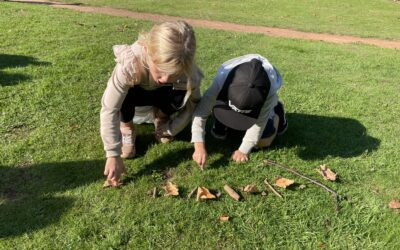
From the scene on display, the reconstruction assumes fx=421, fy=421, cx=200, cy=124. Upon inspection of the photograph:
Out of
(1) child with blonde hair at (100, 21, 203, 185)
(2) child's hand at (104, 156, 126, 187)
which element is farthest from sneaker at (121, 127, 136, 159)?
(2) child's hand at (104, 156, 126, 187)

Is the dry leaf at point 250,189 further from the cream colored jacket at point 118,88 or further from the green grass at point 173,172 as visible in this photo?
the cream colored jacket at point 118,88

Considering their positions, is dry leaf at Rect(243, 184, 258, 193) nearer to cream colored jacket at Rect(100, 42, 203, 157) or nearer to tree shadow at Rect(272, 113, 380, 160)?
tree shadow at Rect(272, 113, 380, 160)

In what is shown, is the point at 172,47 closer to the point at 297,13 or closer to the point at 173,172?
the point at 173,172

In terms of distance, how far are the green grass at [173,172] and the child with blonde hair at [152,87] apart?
0.64ft

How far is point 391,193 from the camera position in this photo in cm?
311

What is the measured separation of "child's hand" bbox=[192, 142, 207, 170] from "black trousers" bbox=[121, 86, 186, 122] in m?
0.36

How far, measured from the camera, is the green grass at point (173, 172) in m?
2.58

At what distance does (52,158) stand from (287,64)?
3917 mm

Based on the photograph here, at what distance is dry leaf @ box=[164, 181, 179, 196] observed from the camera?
9.36 feet

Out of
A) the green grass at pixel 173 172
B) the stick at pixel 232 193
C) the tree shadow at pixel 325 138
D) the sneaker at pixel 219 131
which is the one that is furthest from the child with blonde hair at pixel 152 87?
the tree shadow at pixel 325 138

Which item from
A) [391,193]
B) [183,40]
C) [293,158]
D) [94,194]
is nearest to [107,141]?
[94,194]

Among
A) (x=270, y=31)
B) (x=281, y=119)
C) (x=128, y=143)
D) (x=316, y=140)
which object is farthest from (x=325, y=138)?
(x=270, y=31)

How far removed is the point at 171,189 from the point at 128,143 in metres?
0.56

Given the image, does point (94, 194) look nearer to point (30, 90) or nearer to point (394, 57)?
point (30, 90)
